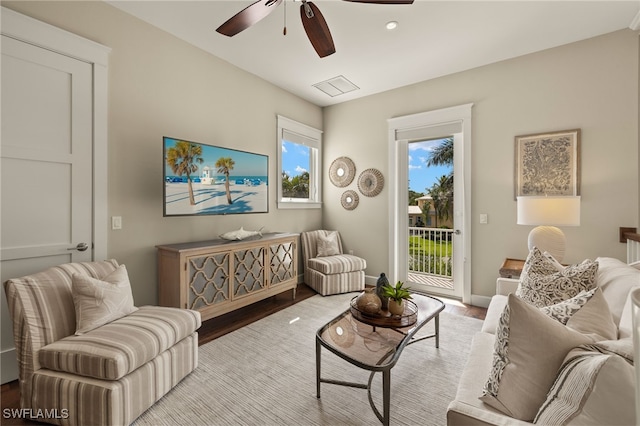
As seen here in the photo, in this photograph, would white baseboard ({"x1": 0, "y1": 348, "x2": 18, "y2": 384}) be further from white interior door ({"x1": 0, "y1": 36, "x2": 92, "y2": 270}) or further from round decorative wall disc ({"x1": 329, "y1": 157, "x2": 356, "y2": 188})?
round decorative wall disc ({"x1": 329, "y1": 157, "x2": 356, "y2": 188})

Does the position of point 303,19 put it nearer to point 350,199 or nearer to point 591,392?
point 591,392

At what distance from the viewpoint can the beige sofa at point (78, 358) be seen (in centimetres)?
148

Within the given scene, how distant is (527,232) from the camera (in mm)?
3199

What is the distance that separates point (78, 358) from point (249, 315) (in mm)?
1746

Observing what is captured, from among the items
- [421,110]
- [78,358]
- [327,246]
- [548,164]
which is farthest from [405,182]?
[78,358]

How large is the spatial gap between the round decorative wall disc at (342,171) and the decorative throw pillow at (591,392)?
12.5 feet

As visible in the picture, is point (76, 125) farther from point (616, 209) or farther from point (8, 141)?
point (616, 209)

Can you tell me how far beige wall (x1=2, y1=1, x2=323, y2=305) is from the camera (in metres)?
2.43

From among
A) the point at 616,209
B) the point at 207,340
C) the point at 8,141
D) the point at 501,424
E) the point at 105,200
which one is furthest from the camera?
the point at 616,209

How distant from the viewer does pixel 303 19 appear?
191 centimetres

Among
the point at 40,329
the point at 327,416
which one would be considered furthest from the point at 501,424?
the point at 40,329

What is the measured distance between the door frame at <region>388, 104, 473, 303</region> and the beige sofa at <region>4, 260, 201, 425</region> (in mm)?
3147

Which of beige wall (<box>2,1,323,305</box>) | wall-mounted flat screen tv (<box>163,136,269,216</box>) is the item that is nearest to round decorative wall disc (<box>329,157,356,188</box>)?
wall-mounted flat screen tv (<box>163,136,269,216</box>)

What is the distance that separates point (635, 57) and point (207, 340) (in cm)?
475
